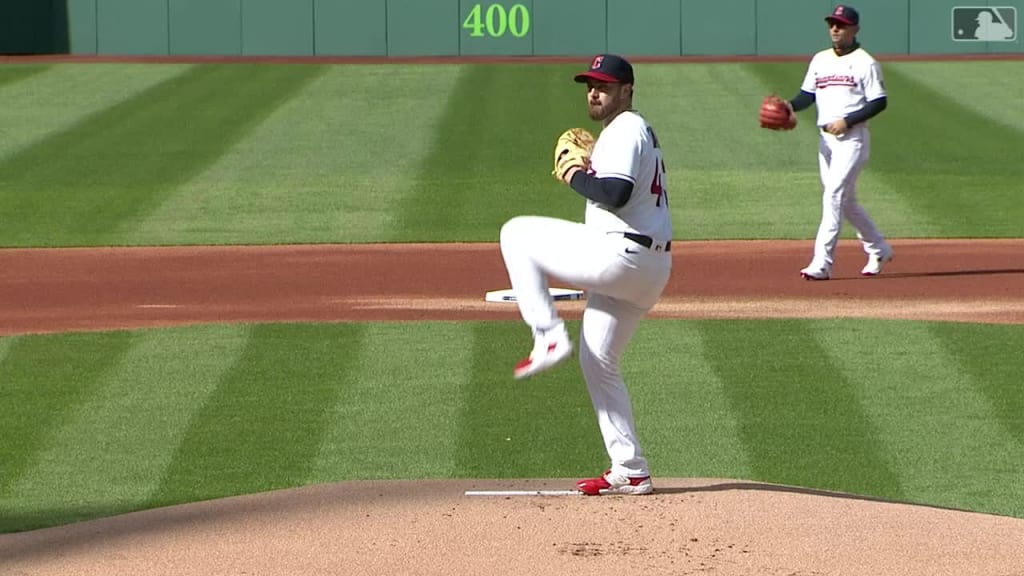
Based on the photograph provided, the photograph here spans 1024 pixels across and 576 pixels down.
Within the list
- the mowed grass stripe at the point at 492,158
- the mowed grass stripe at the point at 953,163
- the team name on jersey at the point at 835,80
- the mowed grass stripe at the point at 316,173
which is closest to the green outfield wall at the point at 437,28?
the mowed grass stripe at the point at 492,158

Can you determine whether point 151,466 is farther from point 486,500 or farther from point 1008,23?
point 1008,23

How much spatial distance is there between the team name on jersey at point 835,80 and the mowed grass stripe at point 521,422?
2.84 meters

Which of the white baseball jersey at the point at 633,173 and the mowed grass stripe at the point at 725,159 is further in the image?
the mowed grass stripe at the point at 725,159

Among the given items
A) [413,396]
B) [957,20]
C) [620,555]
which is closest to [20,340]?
[413,396]

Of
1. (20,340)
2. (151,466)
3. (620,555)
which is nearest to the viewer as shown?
(620,555)

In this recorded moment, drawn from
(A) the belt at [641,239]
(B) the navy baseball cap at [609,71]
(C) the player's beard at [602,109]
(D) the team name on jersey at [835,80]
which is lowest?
(A) the belt at [641,239]

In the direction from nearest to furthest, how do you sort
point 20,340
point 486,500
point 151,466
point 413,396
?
1. point 486,500
2. point 151,466
3. point 413,396
4. point 20,340

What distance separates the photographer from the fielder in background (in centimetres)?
1277

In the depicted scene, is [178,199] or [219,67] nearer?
[178,199]

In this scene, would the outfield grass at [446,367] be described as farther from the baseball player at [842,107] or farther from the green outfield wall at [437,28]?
the green outfield wall at [437,28]

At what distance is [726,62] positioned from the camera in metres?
31.3

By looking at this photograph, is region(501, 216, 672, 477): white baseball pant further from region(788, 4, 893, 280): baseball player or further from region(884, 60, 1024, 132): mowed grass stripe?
region(884, 60, 1024, 132): mowed grass stripe

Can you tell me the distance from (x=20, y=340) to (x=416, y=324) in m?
2.52

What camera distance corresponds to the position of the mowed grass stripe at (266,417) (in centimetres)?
846
